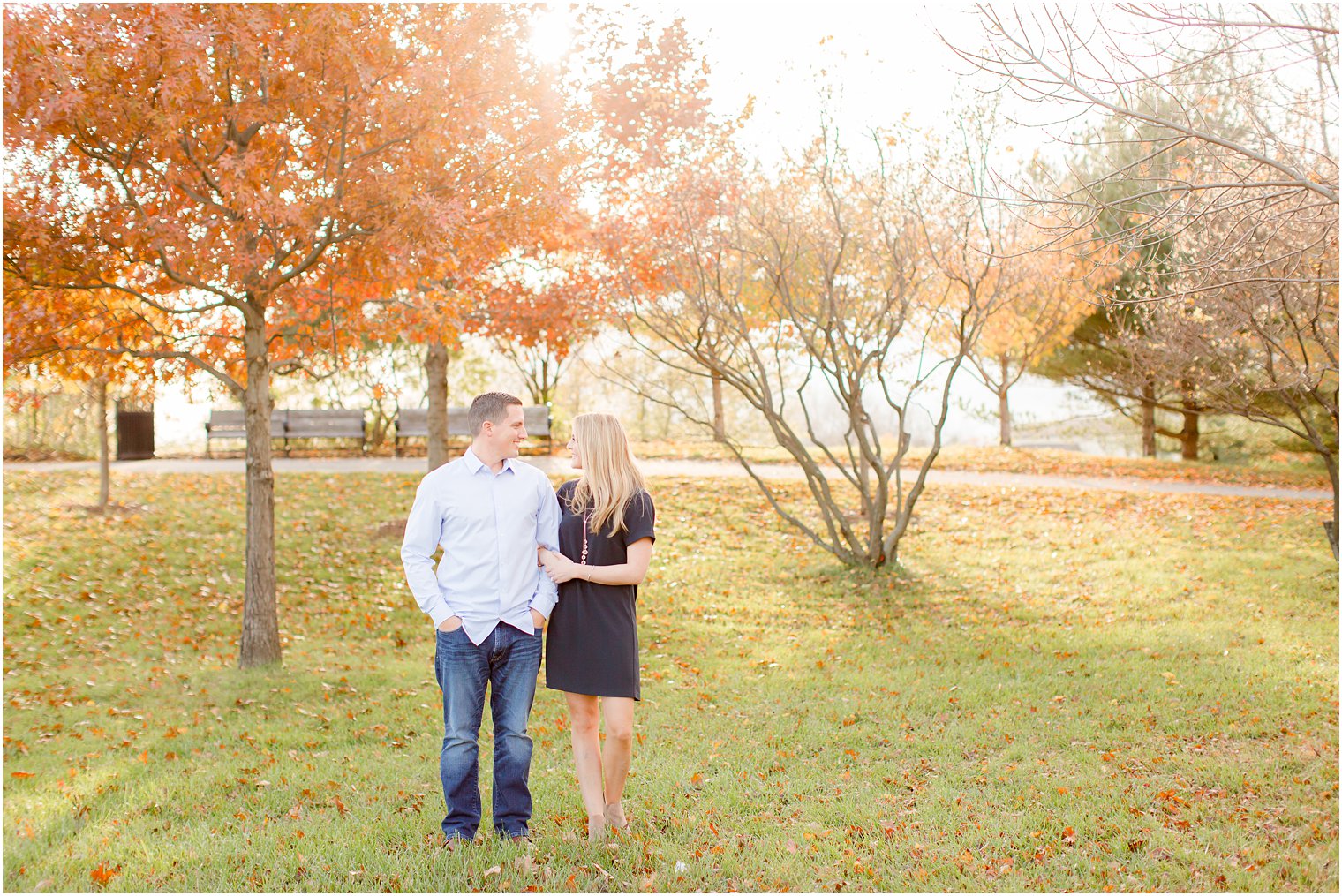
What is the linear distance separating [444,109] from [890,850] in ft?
18.7

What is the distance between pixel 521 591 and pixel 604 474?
576 millimetres

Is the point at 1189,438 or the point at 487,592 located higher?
the point at 1189,438

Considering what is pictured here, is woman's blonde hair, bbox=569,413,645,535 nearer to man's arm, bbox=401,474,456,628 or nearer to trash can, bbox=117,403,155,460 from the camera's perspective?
man's arm, bbox=401,474,456,628

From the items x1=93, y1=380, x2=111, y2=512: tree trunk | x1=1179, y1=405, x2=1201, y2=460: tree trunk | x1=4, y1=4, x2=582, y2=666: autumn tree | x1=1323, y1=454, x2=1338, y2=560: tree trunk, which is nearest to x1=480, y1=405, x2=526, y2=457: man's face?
x1=4, y1=4, x2=582, y2=666: autumn tree

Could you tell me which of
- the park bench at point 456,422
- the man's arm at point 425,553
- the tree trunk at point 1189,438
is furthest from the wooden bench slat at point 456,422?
the tree trunk at point 1189,438

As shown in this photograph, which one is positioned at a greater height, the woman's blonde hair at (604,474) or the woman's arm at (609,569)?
the woman's blonde hair at (604,474)

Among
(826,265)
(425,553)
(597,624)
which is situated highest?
(826,265)

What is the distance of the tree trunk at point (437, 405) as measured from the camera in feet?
37.7

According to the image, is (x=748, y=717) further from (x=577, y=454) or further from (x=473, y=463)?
(x=473, y=463)

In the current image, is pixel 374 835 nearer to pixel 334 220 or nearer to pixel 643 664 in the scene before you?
pixel 643 664

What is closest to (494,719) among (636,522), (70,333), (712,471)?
(636,522)

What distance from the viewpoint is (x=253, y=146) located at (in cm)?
729

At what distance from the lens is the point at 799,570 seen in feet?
36.3

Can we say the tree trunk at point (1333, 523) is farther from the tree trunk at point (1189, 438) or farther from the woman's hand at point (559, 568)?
the tree trunk at point (1189, 438)
